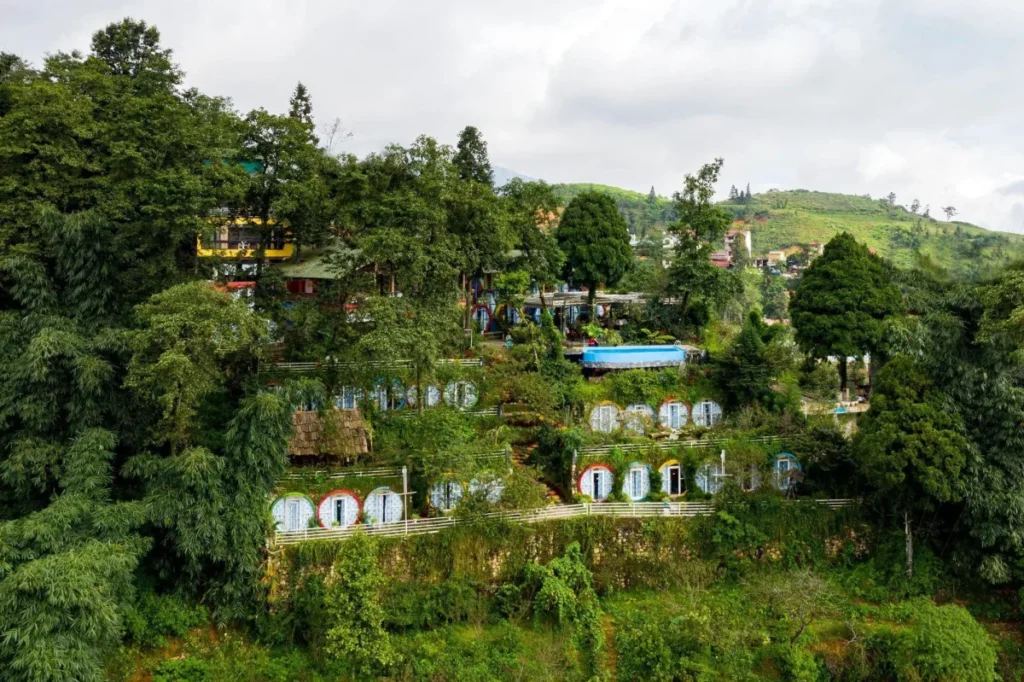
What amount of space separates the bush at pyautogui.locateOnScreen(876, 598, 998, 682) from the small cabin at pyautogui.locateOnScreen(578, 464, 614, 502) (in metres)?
7.44

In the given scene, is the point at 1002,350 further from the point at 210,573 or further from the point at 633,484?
the point at 210,573

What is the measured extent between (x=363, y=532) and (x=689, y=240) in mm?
16443

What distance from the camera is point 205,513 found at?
1695 cm

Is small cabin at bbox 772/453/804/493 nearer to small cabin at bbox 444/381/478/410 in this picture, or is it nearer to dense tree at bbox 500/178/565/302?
small cabin at bbox 444/381/478/410

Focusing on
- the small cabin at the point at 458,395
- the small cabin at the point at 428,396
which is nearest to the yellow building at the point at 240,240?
the small cabin at the point at 428,396

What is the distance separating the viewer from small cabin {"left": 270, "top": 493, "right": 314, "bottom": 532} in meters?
19.0

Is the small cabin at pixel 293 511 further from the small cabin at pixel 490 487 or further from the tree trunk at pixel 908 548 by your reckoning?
the tree trunk at pixel 908 548

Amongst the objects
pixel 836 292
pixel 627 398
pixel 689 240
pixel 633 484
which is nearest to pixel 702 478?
pixel 633 484

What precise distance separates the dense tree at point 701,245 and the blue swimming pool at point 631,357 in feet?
12.0

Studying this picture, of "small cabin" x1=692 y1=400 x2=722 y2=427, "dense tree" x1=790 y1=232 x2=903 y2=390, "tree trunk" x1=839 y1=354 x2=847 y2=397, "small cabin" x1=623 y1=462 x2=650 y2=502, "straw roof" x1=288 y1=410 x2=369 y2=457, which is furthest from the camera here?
"tree trunk" x1=839 y1=354 x2=847 y2=397

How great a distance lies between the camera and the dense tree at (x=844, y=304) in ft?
78.4

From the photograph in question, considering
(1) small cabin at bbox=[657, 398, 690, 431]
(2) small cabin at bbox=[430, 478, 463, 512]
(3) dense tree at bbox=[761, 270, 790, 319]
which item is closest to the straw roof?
(2) small cabin at bbox=[430, 478, 463, 512]

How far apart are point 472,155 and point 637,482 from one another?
17915mm

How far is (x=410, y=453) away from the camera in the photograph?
1997 cm
